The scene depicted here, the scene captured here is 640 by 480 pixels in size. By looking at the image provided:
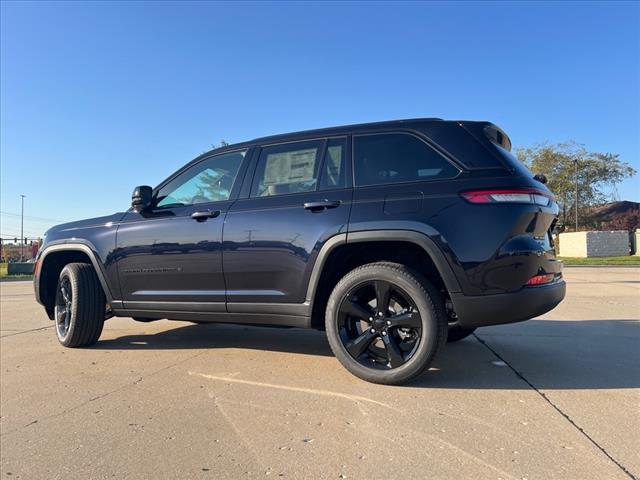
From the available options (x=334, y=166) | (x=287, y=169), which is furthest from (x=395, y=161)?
(x=287, y=169)

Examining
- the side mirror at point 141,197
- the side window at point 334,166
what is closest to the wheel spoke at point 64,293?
the side mirror at point 141,197

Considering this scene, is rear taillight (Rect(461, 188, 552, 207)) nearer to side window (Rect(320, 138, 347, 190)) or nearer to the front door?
side window (Rect(320, 138, 347, 190))

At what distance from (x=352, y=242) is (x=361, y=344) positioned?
74 cm

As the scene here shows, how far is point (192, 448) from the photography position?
2473mm

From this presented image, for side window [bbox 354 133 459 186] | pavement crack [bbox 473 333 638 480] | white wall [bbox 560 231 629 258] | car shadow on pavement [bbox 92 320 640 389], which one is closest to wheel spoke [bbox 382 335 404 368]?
car shadow on pavement [bbox 92 320 640 389]

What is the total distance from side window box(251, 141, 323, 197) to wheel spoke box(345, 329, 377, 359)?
1.21m

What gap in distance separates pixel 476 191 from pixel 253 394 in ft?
6.76

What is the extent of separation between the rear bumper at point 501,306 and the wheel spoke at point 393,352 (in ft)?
1.58

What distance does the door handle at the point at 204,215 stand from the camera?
13.3ft

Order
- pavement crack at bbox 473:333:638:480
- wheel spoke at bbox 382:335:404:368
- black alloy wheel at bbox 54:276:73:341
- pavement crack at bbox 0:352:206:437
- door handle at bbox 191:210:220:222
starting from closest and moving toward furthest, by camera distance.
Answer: pavement crack at bbox 473:333:638:480
pavement crack at bbox 0:352:206:437
wheel spoke at bbox 382:335:404:368
door handle at bbox 191:210:220:222
black alloy wheel at bbox 54:276:73:341

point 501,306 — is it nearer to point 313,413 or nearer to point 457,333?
point 313,413

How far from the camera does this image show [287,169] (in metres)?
3.99

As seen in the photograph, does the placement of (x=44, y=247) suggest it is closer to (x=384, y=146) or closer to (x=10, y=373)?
(x=10, y=373)

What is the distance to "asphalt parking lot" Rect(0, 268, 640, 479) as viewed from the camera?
2.26 metres
